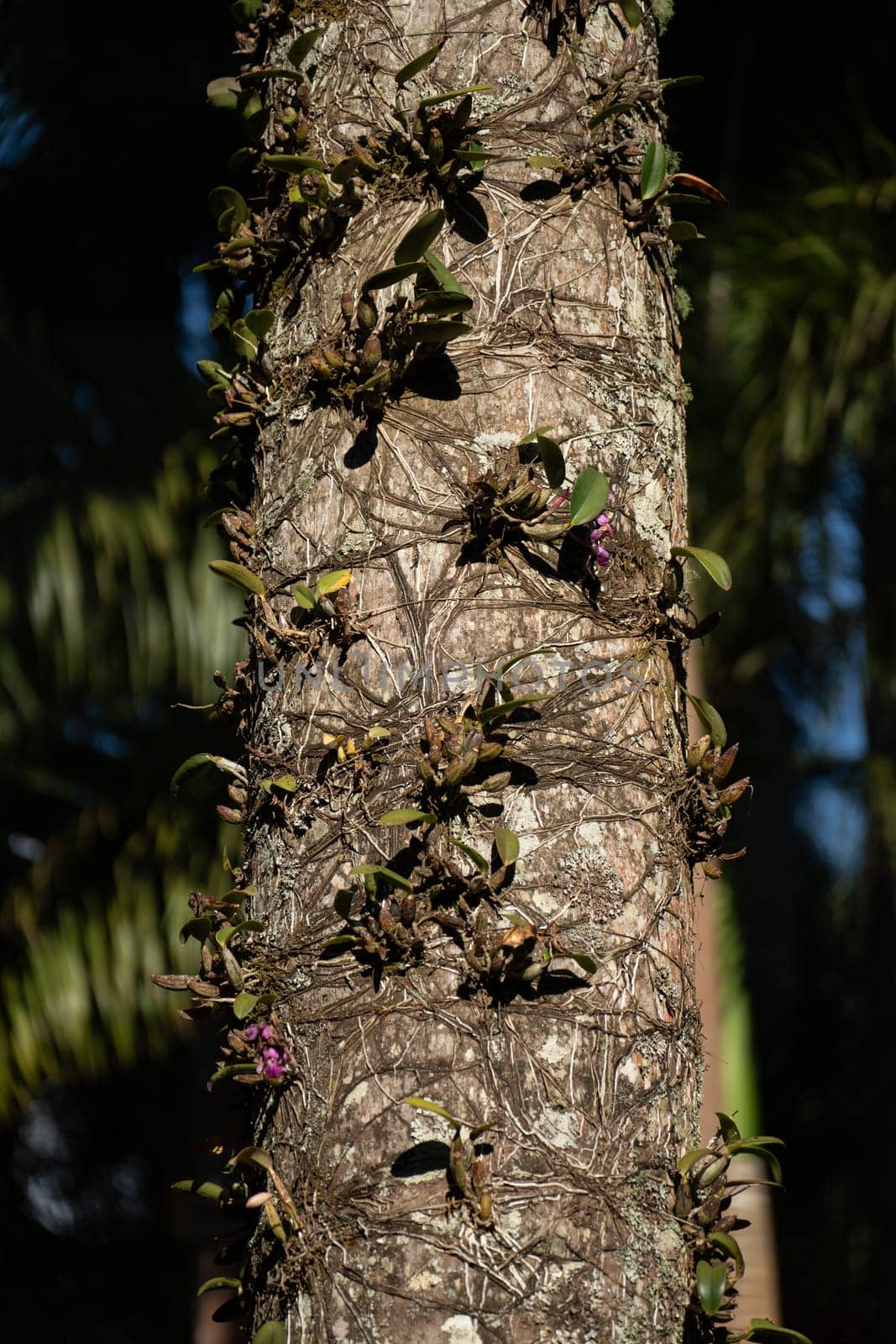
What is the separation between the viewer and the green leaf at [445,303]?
1532mm

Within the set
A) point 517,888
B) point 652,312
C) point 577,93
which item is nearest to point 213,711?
point 517,888

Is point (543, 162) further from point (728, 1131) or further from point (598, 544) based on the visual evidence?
point (728, 1131)


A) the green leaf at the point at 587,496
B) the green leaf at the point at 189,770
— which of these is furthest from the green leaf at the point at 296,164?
the green leaf at the point at 189,770

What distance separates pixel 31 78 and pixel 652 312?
5.35 meters

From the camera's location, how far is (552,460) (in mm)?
1523

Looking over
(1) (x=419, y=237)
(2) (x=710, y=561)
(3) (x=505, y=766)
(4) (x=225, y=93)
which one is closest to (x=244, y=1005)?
(3) (x=505, y=766)

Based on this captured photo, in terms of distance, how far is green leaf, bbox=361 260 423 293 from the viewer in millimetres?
1524

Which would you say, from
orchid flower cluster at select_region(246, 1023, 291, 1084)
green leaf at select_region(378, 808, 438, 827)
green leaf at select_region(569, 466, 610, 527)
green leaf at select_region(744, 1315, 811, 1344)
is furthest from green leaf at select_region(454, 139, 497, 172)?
green leaf at select_region(744, 1315, 811, 1344)

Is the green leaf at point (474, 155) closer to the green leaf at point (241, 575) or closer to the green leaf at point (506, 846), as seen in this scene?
the green leaf at point (241, 575)

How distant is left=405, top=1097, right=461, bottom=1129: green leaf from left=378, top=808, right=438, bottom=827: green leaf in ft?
0.92

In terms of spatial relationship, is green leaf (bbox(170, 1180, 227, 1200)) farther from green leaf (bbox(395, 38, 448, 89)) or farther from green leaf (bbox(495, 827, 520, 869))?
green leaf (bbox(395, 38, 448, 89))

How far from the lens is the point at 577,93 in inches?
67.4

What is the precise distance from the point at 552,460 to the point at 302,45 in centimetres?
67

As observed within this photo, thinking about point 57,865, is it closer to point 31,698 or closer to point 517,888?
point 31,698
